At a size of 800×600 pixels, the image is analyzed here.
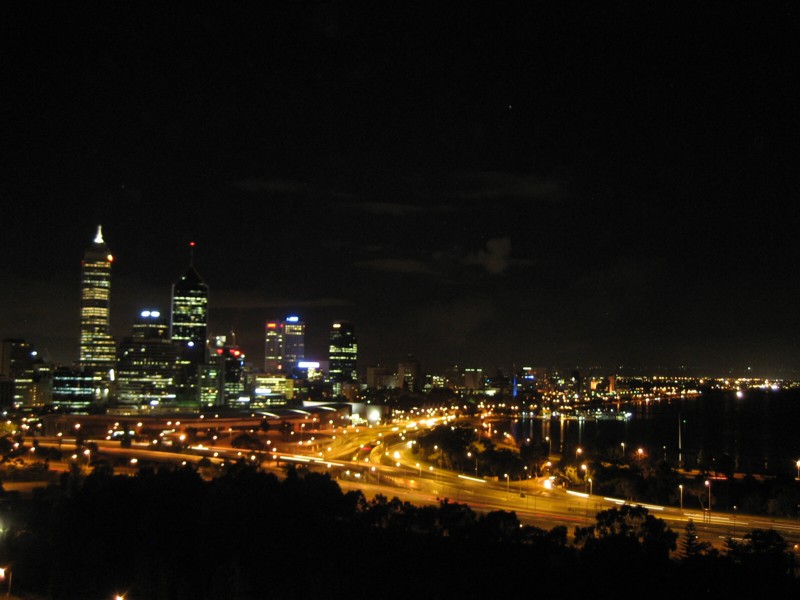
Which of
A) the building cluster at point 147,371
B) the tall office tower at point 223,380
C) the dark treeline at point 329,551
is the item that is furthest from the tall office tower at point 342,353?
the dark treeline at point 329,551

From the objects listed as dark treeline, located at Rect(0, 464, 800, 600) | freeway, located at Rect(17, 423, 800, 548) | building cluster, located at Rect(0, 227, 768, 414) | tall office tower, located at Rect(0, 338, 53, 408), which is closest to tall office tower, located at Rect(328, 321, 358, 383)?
building cluster, located at Rect(0, 227, 768, 414)

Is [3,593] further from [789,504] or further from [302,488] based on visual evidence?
[789,504]

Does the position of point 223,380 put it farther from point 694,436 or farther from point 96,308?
point 694,436

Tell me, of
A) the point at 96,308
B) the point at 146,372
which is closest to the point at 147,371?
the point at 146,372

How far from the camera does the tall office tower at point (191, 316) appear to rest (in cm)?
4516

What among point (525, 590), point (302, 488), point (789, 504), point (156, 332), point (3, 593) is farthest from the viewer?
point (156, 332)

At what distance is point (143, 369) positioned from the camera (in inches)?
1629

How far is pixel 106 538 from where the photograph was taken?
28.0 ft

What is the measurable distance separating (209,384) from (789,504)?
36.3m

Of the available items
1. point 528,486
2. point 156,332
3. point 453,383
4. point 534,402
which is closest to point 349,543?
point 528,486

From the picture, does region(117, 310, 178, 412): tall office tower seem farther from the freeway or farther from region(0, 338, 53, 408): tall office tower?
the freeway

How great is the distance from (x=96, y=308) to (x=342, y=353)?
83.1 feet

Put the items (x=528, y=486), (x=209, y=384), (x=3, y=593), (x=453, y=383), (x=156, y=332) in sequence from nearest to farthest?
(x=3, y=593) < (x=528, y=486) < (x=209, y=384) < (x=156, y=332) < (x=453, y=383)

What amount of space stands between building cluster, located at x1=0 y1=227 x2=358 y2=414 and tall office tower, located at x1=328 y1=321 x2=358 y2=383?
7334mm
